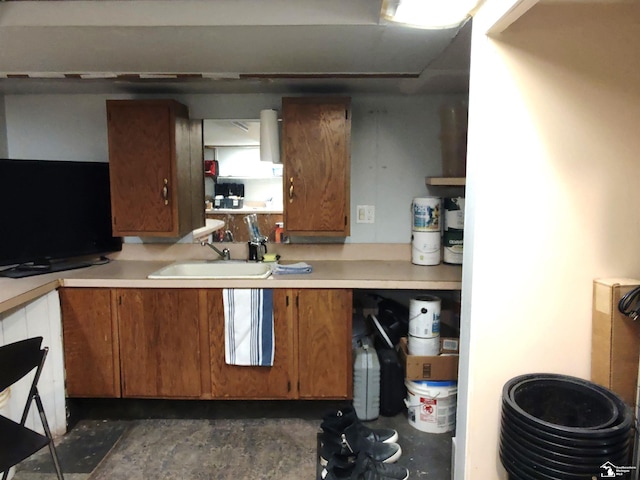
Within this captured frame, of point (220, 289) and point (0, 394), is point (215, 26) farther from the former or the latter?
point (0, 394)

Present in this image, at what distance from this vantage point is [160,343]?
8.24 feet

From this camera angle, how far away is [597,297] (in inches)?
64.2

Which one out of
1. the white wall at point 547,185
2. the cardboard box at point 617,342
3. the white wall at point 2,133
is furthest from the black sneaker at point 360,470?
the white wall at point 2,133

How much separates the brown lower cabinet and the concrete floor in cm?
19

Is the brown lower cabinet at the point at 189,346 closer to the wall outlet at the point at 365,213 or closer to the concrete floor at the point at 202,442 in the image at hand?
the concrete floor at the point at 202,442

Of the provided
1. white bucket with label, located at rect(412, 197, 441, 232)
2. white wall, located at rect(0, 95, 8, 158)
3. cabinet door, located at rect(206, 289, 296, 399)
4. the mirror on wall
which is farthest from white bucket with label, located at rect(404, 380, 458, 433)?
white wall, located at rect(0, 95, 8, 158)

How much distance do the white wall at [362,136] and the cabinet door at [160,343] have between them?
1.13 metres

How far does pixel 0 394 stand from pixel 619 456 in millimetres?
2063

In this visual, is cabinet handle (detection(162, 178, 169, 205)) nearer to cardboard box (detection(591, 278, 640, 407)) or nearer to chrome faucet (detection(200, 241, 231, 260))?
chrome faucet (detection(200, 241, 231, 260))

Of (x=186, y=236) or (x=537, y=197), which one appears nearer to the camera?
(x=537, y=197)

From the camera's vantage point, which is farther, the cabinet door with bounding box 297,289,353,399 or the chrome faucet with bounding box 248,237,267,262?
the chrome faucet with bounding box 248,237,267,262

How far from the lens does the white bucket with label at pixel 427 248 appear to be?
2.85 metres

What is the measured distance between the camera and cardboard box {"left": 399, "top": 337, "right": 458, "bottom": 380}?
245 cm

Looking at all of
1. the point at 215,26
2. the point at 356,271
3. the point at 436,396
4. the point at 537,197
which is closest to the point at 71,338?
the point at 356,271
